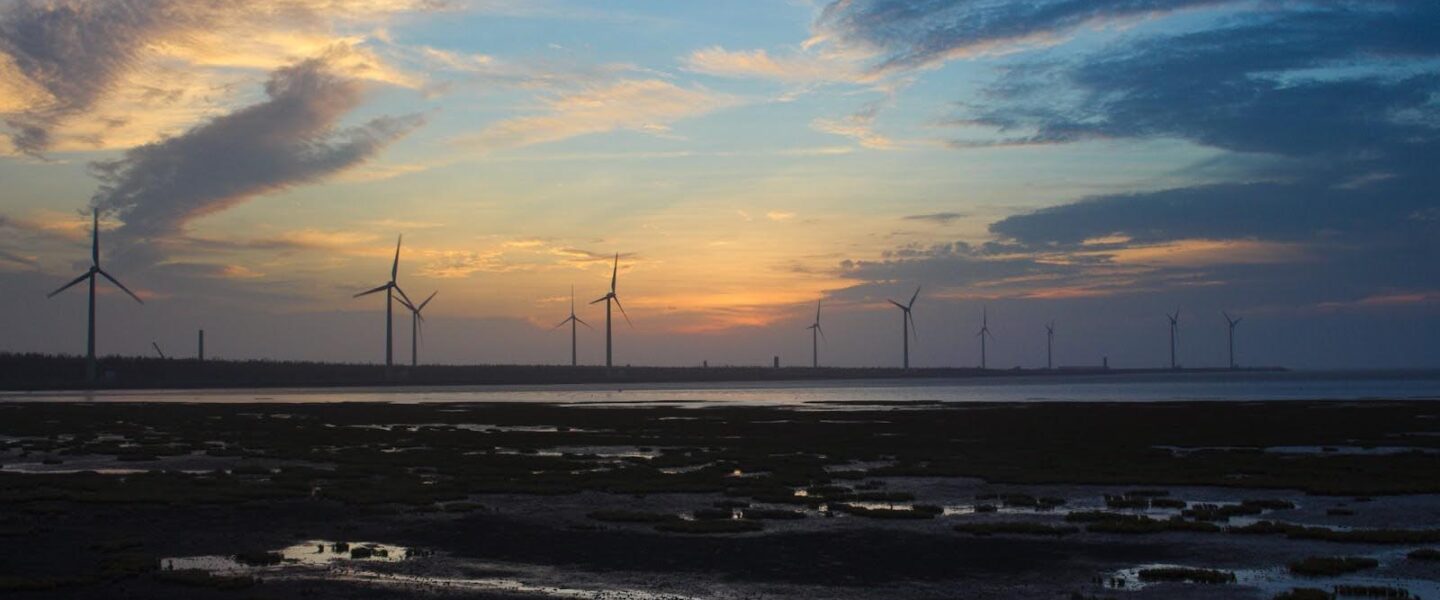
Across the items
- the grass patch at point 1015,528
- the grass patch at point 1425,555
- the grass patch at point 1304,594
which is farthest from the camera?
the grass patch at point 1015,528

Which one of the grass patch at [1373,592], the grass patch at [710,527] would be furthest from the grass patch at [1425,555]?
the grass patch at [710,527]

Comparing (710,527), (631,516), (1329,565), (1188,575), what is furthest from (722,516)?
(1329,565)

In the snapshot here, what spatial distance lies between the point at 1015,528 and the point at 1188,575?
24.4 ft

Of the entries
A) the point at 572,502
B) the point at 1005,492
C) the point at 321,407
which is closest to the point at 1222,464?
the point at 1005,492

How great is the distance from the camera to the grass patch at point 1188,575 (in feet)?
82.6

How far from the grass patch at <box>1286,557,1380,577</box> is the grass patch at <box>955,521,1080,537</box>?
263 inches

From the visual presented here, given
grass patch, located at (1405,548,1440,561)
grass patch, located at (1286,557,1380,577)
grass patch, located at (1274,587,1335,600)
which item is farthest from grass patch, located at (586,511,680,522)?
grass patch, located at (1405,548,1440,561)

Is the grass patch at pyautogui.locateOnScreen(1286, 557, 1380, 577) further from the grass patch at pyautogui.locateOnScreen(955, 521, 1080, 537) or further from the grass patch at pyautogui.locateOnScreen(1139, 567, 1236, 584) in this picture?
the grass patch at pyautogui.locateOnScreen(955, 521, 1080, 537)

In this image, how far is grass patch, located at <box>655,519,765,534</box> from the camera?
108ft

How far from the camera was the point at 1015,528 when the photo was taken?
3281 centimetres

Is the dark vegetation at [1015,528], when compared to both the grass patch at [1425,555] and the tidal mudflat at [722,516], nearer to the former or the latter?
the tidal mudflat at [722,516]

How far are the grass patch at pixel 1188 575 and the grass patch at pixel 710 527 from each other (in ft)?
35.4

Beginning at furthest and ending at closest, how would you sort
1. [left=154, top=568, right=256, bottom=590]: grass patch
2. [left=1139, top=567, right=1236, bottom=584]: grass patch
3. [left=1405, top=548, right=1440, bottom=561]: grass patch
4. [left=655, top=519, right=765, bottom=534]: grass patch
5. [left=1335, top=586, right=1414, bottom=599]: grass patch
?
[left=655, top=519, right=765, bottom=534]: grass patch
[left=1405, top=548, right=1440, bottom=561]: grass patch
[left=1139, top=567, right=1236, bottom=584]: grass patch
[left=154, top=568, right=256, bottom=590]: grass patch
[left=1335, top=586, right=1414, bottom=599]: grass patch

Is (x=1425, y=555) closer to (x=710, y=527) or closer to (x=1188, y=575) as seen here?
(x=1188, y=575)
